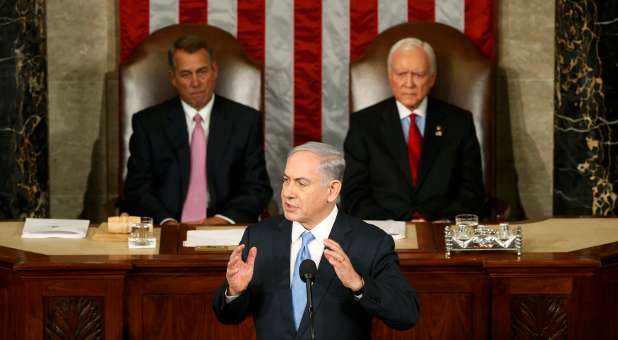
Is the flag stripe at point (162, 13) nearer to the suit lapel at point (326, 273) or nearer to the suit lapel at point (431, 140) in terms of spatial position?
the suit lapel at point (431, 140)

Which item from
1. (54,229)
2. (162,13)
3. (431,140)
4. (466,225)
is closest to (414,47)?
(431,140)

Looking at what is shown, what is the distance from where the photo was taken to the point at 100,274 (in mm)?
4543

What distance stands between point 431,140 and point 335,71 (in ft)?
3.42

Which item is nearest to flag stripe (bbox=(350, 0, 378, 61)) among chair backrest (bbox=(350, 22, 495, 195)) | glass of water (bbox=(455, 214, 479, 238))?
chair backrest (bbox=(350, 22, 495, 195))

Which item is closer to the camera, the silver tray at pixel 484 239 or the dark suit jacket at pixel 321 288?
the dark suit jacket at pixel 321 288

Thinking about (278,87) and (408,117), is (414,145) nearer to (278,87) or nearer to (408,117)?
(408,117)

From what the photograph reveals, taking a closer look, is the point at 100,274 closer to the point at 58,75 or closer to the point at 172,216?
the point at 172,216

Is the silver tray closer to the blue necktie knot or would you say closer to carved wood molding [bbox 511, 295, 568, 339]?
carved wood molding [bbox 511, 295, 568, 339]

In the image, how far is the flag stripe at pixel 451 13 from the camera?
23.5 feet

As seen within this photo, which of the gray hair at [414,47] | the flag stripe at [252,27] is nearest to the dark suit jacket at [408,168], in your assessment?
the gray hair at [414,47]

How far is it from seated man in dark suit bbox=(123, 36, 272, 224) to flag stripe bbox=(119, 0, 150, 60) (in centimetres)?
58

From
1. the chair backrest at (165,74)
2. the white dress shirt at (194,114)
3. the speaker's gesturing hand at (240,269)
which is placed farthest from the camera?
the chair backrest at (165,74)

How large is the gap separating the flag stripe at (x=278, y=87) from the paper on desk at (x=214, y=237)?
212cm

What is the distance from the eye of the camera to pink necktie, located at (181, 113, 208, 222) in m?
A: 6.61
